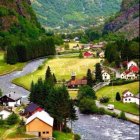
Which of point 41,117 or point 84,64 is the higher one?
point 84,64

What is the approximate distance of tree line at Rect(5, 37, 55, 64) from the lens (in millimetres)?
103188

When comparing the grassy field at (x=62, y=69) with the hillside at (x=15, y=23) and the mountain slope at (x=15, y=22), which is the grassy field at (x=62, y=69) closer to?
the hillside at (x=15, y=23)

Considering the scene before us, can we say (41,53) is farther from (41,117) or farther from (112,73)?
(41,117)

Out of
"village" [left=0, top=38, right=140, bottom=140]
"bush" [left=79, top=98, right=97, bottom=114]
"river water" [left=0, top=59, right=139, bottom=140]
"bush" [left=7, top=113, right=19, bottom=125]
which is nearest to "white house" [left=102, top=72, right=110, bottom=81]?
"village" [left=0, top=38, right=140, bottom=140]

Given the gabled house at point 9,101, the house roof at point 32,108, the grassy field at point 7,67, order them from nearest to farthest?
1. the house roof at point 32,108
2. the gabled house at point 9,101
3. the grassy field at point 7,67

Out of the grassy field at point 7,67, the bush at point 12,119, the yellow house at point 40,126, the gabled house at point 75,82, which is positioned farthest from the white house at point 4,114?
the grassy field at point 7,67

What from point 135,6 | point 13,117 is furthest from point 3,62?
point 135,6

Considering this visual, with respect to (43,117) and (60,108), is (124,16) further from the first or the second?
(43,117)

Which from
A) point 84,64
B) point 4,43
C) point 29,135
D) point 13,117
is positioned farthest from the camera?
point 4,43

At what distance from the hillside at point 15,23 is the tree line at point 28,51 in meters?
14.0

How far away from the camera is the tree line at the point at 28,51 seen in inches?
4063

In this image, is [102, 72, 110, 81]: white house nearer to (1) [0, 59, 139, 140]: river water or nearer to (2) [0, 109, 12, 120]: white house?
(1) [0, 59, 139, 140]: river water

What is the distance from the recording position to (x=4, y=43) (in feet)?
417

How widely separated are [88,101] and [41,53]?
58505mm
